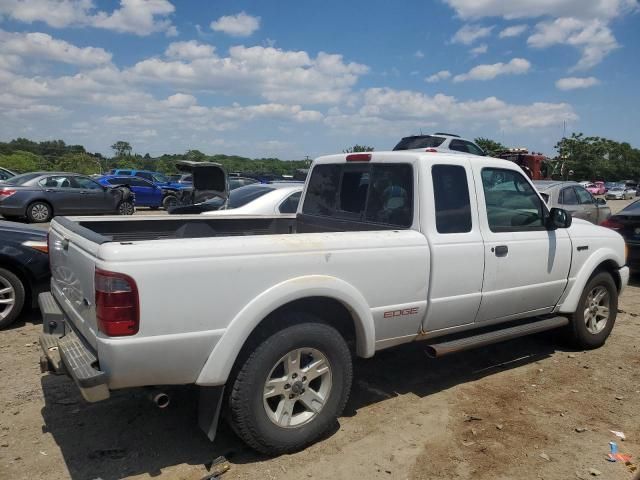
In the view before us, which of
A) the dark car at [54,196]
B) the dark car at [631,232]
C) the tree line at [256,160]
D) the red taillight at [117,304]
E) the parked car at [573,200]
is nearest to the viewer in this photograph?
the red taillight at [117,304]

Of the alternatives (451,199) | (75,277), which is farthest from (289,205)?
(75,277)

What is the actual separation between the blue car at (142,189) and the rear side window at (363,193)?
714 inches

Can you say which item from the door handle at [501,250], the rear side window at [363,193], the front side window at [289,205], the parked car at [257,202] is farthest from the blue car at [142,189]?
the door handle at [501,250]

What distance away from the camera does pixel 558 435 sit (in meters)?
3.73

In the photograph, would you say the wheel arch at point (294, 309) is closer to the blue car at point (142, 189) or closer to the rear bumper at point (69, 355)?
the rear bumper at point (69, 355)

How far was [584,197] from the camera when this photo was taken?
478 inches

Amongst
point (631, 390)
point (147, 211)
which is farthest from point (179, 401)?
point (147, 211)

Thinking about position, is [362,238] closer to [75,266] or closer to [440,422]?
[440,422]

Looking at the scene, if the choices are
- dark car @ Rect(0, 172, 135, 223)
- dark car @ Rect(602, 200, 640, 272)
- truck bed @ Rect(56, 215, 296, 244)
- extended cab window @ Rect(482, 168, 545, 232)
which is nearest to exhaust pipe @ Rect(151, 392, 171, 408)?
truck bed @ Rect(56, 215, 296, 244)

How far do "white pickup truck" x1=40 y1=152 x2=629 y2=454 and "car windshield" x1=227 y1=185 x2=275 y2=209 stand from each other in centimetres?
271

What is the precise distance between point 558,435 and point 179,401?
2835 millimetres

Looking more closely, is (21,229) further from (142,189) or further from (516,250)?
(142,189)

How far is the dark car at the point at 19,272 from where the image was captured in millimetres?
5461

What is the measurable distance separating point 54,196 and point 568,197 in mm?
14687
